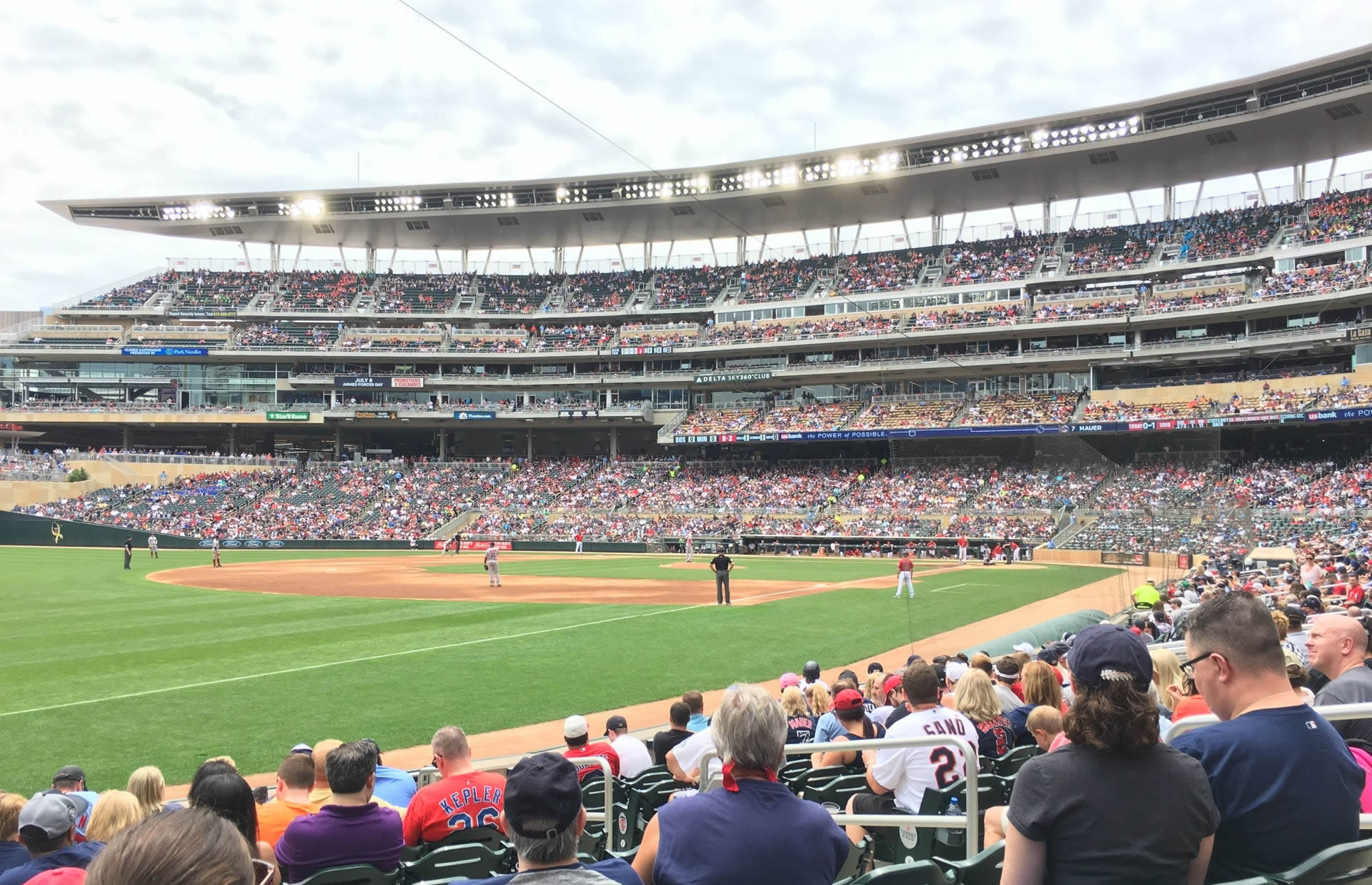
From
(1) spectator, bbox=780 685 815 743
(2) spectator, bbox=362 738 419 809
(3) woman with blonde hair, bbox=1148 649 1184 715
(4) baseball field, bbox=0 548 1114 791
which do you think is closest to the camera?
(3) woman with blonde hair, bbox=1148 649 1184 715

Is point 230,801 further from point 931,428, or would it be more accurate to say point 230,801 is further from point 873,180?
point 873,180

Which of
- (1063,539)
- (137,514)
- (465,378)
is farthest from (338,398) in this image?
(1063,539)

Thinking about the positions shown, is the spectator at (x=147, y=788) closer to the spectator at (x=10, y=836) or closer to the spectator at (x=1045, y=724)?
the spectator at (x=10, y=836)

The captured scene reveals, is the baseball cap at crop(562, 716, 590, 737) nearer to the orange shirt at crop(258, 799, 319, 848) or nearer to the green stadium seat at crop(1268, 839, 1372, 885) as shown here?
the orange shirt at crop(258, 799, 319, 848)

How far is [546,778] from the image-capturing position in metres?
2.89

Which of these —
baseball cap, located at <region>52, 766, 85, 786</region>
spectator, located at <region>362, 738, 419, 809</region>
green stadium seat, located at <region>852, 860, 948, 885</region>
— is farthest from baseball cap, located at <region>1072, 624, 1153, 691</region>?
baseball cap, located at <region>52, 766, 85, 786</region>

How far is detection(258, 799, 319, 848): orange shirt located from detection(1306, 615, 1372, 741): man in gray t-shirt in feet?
20.5

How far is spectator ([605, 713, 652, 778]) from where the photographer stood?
28.9 ft

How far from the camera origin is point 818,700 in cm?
966

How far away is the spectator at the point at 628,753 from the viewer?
8805mm

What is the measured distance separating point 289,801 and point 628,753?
138 inches

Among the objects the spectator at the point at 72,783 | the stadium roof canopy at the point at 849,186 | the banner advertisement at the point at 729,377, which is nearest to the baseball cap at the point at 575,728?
the spectator at the point at 72,783

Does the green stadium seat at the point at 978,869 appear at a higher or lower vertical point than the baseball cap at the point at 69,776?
higher

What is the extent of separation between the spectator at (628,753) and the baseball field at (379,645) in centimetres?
484
